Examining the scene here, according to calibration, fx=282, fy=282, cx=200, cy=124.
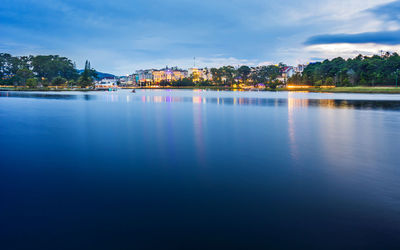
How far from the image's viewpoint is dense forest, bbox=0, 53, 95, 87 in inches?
5522

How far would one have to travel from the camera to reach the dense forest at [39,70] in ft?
460

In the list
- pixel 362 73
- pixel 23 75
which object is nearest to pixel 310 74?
pixel 362 73

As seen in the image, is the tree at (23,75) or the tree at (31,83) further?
the tree at (23,75)

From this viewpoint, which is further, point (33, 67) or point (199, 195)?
point (33, 67)

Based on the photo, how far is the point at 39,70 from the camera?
16012 centimetres

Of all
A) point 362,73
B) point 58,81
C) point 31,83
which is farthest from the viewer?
point 58,81

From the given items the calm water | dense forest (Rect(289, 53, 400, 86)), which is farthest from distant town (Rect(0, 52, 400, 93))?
the calm water

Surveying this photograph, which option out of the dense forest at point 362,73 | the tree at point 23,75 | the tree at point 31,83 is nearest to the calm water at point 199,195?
the dense forest at point 362,73

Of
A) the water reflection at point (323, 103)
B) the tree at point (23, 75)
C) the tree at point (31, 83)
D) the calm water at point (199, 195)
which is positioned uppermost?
the tree at point (23, 75)

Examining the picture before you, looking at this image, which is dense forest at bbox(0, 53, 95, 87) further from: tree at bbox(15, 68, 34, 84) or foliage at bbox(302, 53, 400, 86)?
foliage at bbox(302, 53, 400, 86)

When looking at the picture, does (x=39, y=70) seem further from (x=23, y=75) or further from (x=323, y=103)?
(x=323, y=103)

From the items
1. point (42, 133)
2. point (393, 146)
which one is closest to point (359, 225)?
point (393, 146)

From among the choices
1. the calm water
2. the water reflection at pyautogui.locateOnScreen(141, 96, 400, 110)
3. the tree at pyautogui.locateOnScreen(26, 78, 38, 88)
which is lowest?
the calm water

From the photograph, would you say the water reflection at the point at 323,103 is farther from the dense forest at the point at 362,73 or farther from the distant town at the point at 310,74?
the dense forest at the point at 362,73
